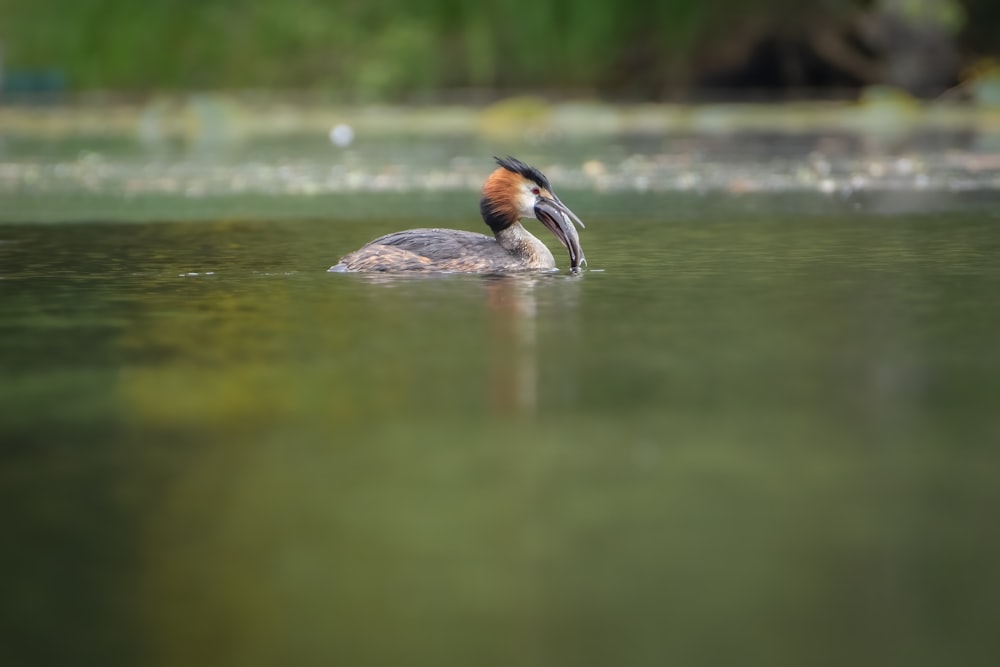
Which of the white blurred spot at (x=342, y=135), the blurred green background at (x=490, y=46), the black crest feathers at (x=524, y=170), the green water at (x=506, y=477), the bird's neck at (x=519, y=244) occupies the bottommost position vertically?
the green water at (x=506, y=477)

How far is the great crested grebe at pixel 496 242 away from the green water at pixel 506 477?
91 cm

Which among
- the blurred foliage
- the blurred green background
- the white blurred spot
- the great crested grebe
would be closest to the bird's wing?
the great crested grebe

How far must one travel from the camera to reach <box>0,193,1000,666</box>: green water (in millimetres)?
3377

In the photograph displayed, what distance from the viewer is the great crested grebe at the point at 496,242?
897 cm

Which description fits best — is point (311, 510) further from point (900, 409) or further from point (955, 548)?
point (900, 409)

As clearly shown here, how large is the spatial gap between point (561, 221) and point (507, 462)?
4.59m

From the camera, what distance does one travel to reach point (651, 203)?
1380 centimetres

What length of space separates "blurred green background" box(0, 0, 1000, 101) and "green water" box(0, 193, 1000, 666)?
23.5 m

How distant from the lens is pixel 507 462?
179 inches

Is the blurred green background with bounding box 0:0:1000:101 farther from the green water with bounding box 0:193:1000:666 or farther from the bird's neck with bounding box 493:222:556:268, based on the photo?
the green water with bounding box 0:193:1000:666

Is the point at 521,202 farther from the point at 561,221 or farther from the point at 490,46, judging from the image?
the point at 490,46

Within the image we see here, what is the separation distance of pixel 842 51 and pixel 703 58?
2505mm

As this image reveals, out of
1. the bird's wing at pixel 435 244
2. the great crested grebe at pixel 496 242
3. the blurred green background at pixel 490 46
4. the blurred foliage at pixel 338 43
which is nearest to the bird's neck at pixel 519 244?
the great crested grebe at pixel 496 242

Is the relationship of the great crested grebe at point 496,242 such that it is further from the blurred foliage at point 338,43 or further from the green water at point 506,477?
the blurred foliage at point 338,43
